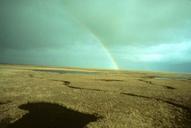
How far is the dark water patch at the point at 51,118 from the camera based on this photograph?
11575 millimetres

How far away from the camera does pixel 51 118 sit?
42.4 feet

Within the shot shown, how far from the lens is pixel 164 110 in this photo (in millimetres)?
15742

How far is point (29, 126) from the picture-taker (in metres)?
11.2

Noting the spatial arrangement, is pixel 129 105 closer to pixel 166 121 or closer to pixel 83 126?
pixel 166 121

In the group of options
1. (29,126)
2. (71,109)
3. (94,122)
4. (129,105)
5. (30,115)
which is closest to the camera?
(29,126)

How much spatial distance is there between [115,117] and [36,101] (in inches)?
358

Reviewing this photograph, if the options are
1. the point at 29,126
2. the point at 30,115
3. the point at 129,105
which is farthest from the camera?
the point at 129,105

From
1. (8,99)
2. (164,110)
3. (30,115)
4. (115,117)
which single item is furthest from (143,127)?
(8,99)

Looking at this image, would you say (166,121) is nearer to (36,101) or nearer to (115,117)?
(115,117)

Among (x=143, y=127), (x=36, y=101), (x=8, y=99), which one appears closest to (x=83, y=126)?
(x=143, y=127)

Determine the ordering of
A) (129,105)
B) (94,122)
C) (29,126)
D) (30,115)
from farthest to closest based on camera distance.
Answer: (129,105) < (30,115) < (94,122) < (29,126)

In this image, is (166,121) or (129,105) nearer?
(166,121)

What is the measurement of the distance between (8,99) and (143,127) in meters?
14.6

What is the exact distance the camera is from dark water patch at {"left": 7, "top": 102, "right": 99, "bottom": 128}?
11575mm
